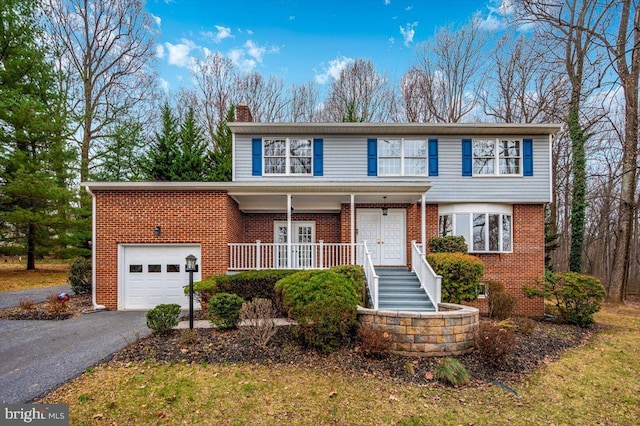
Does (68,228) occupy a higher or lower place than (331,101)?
lower

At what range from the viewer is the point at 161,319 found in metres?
6.66

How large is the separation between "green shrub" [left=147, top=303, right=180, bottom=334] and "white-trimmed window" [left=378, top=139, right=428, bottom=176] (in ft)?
26.6

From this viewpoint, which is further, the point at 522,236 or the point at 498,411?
the point at 522,236

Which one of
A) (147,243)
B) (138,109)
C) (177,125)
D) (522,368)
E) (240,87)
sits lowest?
(522,368)

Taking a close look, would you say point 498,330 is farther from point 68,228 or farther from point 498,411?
point 68,228

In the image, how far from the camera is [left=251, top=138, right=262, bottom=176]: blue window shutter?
1137 cm

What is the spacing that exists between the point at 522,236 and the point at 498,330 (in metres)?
6.35

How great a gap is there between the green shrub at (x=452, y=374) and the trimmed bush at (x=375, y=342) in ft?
3.16

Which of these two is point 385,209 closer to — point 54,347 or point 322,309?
point 322,309

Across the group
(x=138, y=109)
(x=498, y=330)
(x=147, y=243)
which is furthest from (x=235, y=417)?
(x=138, y=109)

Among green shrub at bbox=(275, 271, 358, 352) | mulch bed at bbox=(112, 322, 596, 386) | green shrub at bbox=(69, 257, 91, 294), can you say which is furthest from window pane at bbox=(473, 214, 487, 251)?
green shrub at bbox=(69, 257, 91, 294)

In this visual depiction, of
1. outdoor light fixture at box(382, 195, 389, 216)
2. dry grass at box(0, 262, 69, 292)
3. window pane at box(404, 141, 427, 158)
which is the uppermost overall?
window pane at box(404, 141, 427, 158)

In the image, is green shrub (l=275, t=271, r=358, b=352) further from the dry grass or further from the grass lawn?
the dry grass

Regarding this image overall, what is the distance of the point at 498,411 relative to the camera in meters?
4.44
